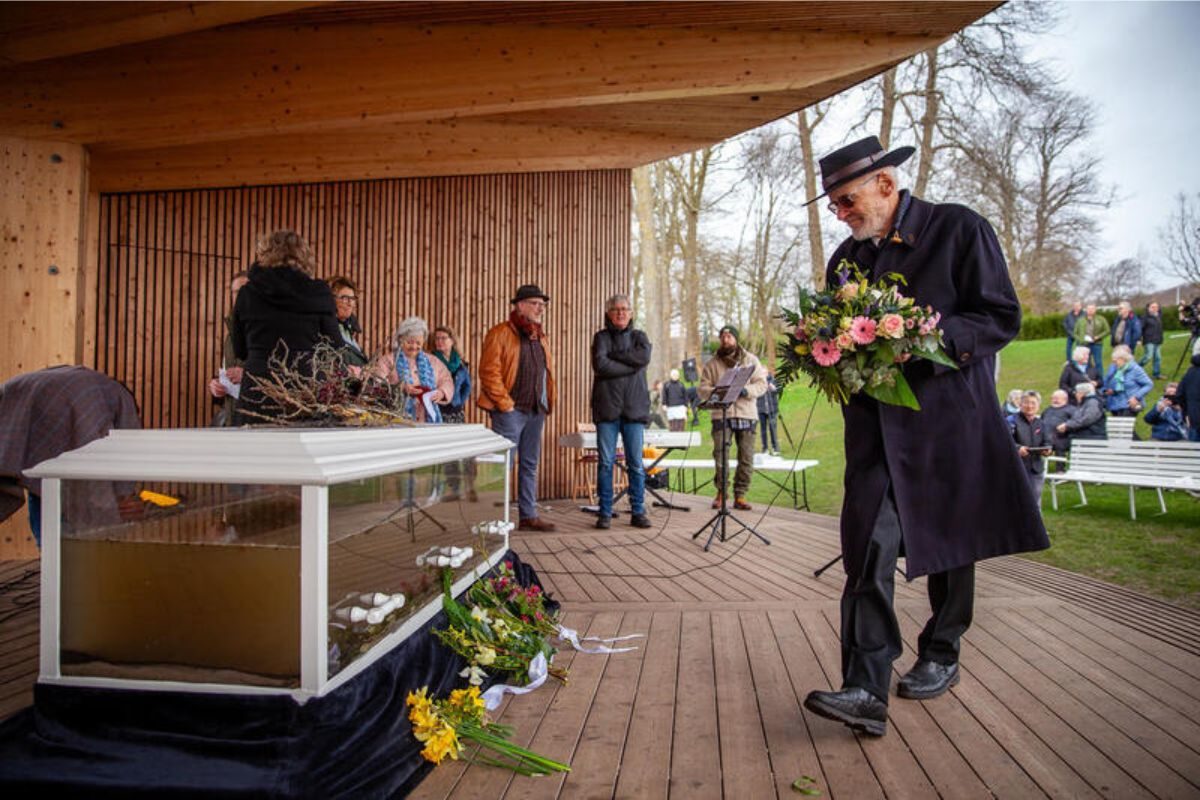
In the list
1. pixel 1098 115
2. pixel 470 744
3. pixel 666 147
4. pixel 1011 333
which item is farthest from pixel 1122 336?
pixel 470 744

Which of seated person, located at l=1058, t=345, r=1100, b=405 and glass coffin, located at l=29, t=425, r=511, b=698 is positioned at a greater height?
seated person, located at l=1058, t=345, r=1100, b=405

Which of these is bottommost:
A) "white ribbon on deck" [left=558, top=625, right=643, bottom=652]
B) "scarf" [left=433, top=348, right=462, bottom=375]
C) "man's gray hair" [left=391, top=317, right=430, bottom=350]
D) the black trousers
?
"white ribbon on deck" [left=558, top=625, right=643, bottom=652]

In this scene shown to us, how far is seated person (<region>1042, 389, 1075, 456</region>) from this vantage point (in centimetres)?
819

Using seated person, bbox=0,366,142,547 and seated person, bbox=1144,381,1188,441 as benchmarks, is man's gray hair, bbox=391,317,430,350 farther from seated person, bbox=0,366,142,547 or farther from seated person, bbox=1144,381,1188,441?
seated person, bbox=1144,381,1188,441

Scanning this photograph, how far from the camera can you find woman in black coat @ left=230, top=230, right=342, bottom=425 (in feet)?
10.5

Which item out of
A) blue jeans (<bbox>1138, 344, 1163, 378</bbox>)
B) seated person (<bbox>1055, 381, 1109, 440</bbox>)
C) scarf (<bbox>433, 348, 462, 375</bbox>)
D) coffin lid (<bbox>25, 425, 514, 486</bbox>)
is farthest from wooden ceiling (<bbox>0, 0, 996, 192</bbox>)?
blue jeans (<bbox>1138, 344, 1163, 378</bbox>)

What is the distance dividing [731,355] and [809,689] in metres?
4.57

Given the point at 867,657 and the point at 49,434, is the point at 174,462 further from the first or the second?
the point at 867,657

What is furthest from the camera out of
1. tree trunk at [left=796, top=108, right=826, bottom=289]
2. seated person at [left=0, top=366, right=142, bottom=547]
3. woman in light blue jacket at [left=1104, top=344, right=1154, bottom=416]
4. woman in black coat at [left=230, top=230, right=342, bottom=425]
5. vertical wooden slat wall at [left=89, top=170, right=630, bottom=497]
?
tree trunk at [left=796, top=108, right=826, bottom=289]

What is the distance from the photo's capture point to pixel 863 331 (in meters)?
2.19

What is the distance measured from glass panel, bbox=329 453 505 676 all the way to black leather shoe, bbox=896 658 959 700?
1.61 metres

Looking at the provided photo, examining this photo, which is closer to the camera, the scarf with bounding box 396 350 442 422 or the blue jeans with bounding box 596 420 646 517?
the scarf with bounding box 396 350 442 422

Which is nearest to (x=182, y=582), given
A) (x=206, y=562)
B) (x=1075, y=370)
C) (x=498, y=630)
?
(x=206, y=562)

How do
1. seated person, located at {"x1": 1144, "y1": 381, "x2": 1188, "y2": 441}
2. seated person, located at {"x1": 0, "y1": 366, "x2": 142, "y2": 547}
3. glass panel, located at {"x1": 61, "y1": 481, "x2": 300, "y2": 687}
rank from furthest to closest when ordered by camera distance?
seated person, located at {"x1": 1144, "y1": 381, "x2": 1188, "y2": 441}
seated person, located at {"x1": 0, "y1": 366, "x2": 142, "y2": 547}
glass panel, located at {"x1": 61, "y1": 481, "x2": 300, "y2": 687}
